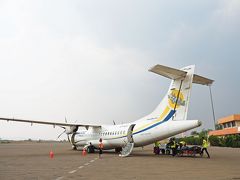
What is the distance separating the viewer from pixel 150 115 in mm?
22125

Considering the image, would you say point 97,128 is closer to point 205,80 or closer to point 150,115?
point 150,115

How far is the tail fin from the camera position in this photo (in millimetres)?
19656

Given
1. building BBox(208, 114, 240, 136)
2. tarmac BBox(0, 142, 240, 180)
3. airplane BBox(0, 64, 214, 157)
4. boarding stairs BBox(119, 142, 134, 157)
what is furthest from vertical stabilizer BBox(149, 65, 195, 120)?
building BBox(208, 114, 240, 136)

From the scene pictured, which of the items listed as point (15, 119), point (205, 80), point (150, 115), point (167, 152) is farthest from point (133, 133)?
point (15, 119)

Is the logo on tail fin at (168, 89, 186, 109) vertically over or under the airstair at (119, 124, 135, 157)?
over

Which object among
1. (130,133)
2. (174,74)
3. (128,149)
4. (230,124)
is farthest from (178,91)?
(230,124)

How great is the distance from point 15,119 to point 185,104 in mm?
15754

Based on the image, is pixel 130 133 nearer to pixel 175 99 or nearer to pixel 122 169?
pixel 175 99

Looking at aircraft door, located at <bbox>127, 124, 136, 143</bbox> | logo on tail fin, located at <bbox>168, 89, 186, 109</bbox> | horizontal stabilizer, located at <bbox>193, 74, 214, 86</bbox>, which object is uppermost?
horizontal stabilizer, located at <bbox>193, 74, 214, 86</bbox>

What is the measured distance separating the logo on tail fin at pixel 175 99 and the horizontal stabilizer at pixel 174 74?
1058mm

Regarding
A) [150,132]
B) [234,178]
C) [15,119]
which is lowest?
[234,178]

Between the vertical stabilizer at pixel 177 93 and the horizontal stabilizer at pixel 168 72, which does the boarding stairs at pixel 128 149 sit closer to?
the vertical stabilizer at pixel 177 93

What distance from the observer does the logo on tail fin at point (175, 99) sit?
2007cm

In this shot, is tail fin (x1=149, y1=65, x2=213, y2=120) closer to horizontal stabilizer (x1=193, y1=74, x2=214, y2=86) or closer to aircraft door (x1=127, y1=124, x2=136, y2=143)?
horizontal stabilizer (x1=193, y1=74, x2=214, y2=86)
